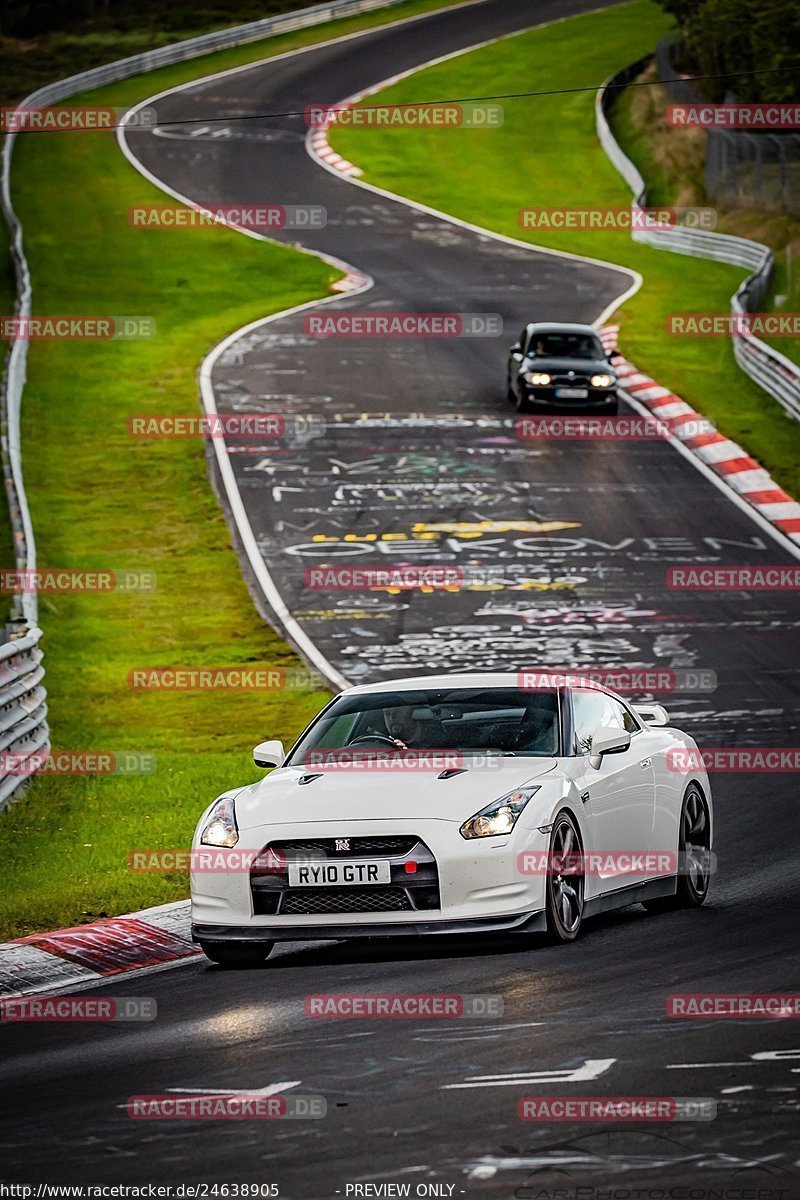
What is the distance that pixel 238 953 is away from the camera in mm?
10008

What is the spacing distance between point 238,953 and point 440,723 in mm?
1687

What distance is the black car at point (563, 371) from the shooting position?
3325 centimetres

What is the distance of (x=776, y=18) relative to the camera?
5659cm

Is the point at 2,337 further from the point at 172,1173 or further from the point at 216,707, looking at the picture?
the point at 172,1173

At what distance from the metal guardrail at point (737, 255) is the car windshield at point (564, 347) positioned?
3207 mm

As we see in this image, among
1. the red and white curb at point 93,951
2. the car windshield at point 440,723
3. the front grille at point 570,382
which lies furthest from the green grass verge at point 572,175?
the red and white curb at point 93,951

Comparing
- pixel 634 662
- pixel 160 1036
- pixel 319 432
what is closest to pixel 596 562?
pixel 634 662

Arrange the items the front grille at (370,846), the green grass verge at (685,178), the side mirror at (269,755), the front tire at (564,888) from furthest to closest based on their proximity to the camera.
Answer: the green grass verge at (685,178) < the side mirror at (269,755) < the front tire at (564,888) < the front grille at (370,846)

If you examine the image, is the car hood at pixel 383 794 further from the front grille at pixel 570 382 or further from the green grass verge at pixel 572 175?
the front grille at pixel 570 382

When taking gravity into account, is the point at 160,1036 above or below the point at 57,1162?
below

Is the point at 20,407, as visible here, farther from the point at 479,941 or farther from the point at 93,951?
the point at 479,941

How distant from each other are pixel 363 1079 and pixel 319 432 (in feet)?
87.7

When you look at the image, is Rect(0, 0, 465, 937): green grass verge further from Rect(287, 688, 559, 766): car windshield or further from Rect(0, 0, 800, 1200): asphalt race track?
Rect(287, 688, 559, 766): car windshield

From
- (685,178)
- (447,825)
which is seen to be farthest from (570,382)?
(685,178)
